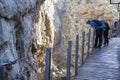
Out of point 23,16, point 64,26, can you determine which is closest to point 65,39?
point 64,26

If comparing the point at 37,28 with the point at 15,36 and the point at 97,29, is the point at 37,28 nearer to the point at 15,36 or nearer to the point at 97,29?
the point at 97,29

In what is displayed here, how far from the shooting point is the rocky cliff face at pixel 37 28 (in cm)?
1058

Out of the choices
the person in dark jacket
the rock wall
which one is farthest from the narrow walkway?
the rock wall

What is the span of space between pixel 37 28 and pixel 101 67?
27.5 ft

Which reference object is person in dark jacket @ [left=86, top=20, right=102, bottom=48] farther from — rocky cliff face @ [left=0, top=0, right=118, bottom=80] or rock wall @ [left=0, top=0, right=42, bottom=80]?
rock wall @ [left=0, top=0, right=42, bottom=80]

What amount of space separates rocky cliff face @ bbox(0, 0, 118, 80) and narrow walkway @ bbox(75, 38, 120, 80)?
1.98m

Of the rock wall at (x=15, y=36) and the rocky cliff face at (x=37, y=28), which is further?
the rocky cliff face at (x=37, y=28)

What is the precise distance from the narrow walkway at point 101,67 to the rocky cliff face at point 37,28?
198 centimetres

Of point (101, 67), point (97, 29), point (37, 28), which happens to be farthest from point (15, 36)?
point (37, 28)

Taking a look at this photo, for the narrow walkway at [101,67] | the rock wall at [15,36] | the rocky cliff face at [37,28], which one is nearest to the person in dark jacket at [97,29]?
the narrow walkway at [101,67]

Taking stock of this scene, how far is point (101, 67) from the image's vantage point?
37.9 ft

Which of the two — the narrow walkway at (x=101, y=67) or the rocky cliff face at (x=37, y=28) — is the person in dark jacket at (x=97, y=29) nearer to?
the narrow walkway at (x=101, y=67)

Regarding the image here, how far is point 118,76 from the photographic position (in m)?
10.2

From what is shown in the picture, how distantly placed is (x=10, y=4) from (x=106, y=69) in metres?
3.82
